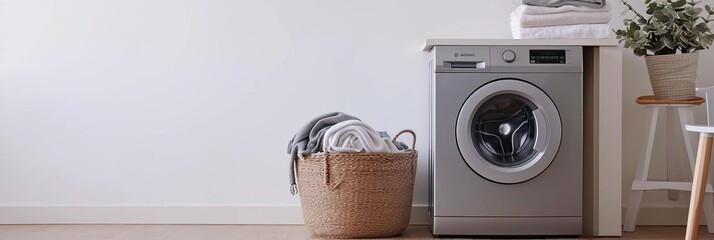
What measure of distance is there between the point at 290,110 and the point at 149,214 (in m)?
0.72

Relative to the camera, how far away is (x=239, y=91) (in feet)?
12.5

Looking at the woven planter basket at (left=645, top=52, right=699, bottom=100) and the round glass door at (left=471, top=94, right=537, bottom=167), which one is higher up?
the woven planter basket at (left=645, top=52, right=699, bottom=100)

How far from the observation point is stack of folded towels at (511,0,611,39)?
11.2ft

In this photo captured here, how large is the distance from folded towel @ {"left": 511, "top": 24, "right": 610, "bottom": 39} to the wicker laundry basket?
24.8 inches

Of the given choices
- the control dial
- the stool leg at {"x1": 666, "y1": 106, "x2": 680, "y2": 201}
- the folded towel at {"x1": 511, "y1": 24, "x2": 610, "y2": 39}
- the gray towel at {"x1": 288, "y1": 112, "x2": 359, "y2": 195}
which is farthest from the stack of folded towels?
the gray towel at {"x1": 288, "y1": 112, "x2": 359, "y2": 195}

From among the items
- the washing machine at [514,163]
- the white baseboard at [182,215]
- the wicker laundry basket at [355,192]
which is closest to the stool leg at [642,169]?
the washing machine at [514,163]

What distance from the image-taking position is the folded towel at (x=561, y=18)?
341 centimetres

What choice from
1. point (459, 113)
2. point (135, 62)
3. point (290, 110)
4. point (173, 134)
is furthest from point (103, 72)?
point (459, 113)

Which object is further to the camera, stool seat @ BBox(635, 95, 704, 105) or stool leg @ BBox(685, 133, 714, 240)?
stool seat @ BBox(635, 95, 704, 105)

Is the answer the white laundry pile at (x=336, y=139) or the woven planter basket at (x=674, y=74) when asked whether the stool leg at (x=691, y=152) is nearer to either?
the woven planter basket at (x=674, y=74)

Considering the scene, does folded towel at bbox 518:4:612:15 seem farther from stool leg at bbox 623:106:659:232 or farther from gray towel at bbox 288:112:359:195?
gray towel at bbox 288:112:359:195

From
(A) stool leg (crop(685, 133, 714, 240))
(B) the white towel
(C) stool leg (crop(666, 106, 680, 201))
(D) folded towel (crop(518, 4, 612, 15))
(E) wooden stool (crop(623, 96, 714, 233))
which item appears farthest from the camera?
(C) stool leg (crop(666, 106, 680, 201))

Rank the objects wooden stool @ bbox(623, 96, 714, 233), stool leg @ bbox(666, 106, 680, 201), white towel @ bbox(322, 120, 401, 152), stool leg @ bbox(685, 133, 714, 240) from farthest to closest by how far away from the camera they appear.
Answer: stool leg @ bbox(666, 106, 680, 201)
wooden stool @ bbox(623, 96, 714, 233)
white towel @ bbox(322, 120, 401, 152)
stool leg @ bbox(685, 133, 714, 240)

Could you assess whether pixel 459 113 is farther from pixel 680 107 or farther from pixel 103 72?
pixel 103 72
